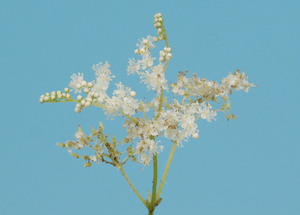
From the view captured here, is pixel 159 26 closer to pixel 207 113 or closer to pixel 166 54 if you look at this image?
pixel 166 54

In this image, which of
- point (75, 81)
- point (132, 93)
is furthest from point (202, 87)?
point (75, 81)

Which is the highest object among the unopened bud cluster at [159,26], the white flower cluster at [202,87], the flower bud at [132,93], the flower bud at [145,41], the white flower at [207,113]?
the unopened bud cluster at [159,26]

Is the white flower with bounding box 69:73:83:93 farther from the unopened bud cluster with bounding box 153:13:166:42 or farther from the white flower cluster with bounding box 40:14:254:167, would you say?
Result: the unopened bud cluster with bounding box 153:13:166:42

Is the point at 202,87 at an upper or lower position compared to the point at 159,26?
lower

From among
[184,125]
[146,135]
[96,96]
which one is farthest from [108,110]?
[184,125]

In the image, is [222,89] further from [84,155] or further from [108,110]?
[84,155]

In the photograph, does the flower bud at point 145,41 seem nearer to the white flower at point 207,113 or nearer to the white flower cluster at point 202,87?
the white flower cluster at point 202,87

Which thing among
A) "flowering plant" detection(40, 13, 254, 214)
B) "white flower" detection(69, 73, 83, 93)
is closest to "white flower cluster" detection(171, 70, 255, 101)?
"flowering plant" detection(40, 13, 254, 214)

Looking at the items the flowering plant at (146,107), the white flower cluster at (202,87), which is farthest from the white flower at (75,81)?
the white flower cluster at (202,87)

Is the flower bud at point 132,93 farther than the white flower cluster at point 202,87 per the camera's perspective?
No
